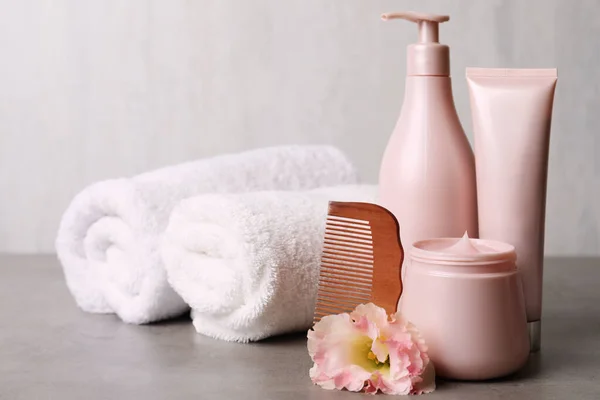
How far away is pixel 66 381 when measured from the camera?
0.82 meters

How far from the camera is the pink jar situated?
75cm

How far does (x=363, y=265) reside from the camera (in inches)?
34.9

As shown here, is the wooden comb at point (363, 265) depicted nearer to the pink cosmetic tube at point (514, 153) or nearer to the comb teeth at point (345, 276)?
the comb teeth at point (345, 276)

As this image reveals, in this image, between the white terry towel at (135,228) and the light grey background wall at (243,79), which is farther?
the light grey background wall at (243,79)

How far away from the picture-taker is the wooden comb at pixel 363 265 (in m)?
0.81

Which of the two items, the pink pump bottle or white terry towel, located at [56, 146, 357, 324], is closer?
the pink pump bottle

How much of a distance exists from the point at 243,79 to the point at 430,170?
2.72ft

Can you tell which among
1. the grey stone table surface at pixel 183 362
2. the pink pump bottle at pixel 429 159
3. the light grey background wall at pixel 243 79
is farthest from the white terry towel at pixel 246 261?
the light grey background wall at pixel 243 79

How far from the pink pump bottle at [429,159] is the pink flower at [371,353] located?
97 mm

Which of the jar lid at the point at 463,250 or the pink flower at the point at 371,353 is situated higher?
the jar lid at the point at 463,250

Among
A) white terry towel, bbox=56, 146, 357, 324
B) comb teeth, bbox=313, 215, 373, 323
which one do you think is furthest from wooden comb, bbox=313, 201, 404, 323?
white terry towel, bbox=56, 146, 357, 324

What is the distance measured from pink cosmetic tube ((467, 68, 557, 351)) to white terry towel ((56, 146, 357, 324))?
408mm

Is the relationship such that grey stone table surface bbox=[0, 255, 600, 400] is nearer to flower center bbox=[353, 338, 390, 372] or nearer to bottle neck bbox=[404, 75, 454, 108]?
flower center bbox=[353, 338, 390, 372]

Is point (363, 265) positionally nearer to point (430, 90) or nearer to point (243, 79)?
point (430, 90)
